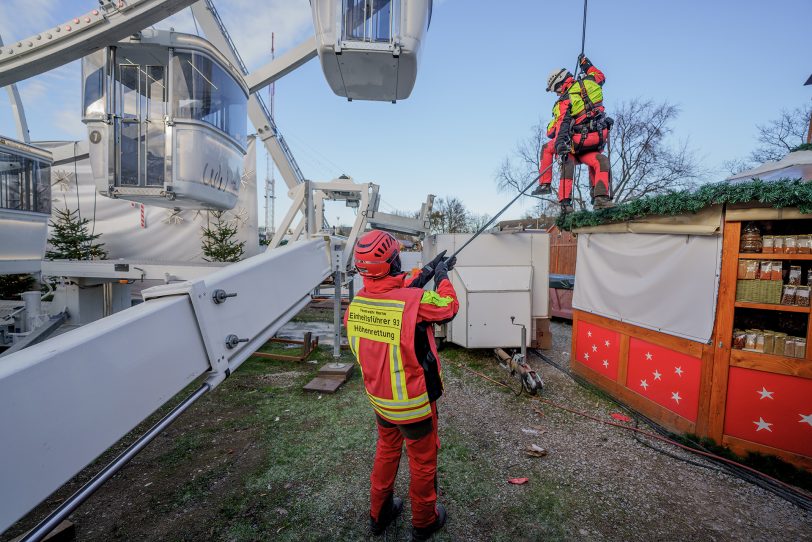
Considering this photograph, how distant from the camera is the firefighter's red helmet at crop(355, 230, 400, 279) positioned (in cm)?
237

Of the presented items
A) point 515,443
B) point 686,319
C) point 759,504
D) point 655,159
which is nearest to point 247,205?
point 515,443

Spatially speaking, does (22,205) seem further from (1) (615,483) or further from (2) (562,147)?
(1) (615,483)

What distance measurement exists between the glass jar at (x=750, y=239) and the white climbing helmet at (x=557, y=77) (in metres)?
3.10

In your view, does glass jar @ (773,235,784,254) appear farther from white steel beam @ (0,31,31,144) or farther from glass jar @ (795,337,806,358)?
white steel beam @ (0,31,31,144)

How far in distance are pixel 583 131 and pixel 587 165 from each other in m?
0.54

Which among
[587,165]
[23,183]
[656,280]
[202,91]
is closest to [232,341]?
[202,91]

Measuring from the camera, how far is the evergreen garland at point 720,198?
3088 mm

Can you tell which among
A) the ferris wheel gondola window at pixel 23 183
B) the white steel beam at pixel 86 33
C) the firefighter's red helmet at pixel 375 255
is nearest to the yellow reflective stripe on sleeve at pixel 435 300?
the firefighter's red helmet at pixel 375 255

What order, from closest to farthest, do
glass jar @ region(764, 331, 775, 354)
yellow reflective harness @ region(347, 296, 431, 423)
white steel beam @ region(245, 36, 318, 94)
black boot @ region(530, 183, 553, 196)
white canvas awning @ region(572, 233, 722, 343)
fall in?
yellow reflective harness @ region(347, 296, 431, 423) < glass jar @ region(764, 331, 775, 354) < white canvas awning @ region(572, 233, 722, 343) < black boot @ region(530, 183, 553, 196) < white steel beam @ region(245, 36, 318, 94)

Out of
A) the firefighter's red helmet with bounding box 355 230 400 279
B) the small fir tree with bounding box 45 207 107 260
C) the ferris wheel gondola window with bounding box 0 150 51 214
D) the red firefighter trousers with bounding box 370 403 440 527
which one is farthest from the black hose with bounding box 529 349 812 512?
the small fir tree with bounding box 45 207 107 260

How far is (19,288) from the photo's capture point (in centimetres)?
903

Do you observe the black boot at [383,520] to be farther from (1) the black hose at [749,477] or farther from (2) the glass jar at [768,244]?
(2) the glass jar at [768,244]

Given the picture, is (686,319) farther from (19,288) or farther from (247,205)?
(19,288)

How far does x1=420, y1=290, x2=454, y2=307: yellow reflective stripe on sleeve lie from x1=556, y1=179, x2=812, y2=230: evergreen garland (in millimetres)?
3080
